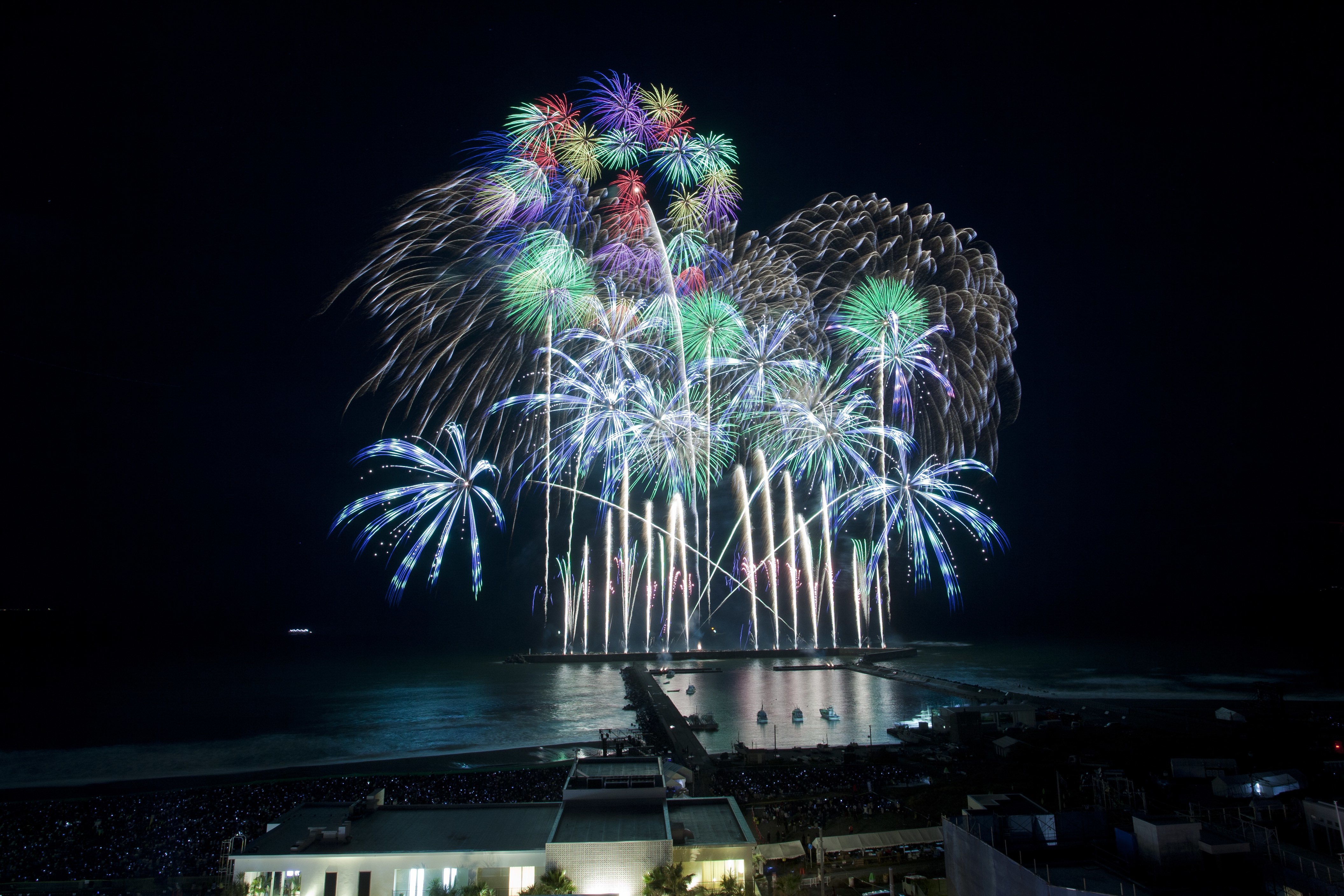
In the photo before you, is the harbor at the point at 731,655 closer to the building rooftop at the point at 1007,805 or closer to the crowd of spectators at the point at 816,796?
the crowd of spectators at the point at 816,796

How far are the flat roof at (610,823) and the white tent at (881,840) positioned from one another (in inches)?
198

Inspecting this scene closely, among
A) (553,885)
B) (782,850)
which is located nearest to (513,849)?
(553,885)

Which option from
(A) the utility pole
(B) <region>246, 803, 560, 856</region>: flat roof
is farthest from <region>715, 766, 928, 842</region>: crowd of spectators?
(B) <region>246, 803, 560, 856</region>: flat roof

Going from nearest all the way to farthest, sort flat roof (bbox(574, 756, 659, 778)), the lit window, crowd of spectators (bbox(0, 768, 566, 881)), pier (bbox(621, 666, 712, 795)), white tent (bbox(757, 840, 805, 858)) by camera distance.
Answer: the lit window < flat roof (bbox(574, 756, 659, 778)) < white tent (bbox(757, 840, 805, 858)) < crowd of spectators (bbox(0, 768, 566, 881)) < pier (bbox(621, 666, 712, 795))

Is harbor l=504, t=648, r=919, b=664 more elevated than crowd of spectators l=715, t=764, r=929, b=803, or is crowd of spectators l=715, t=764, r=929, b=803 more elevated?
harbor l=504, t=648, r=919, b=664

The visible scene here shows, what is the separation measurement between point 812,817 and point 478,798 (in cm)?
1000

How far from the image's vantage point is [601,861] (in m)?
12.6

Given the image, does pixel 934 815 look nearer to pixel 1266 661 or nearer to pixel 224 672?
pixel 1266 661

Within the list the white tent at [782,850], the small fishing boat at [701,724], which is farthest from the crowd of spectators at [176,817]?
the small fishing boat at [701,724]

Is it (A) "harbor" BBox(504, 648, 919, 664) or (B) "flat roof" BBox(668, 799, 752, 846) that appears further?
(A) "harbor" BBox(504, 648, 919, 664)

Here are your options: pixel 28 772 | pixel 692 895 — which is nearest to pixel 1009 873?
pixel 692 895

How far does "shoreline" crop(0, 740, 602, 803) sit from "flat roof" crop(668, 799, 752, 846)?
49.0 feet

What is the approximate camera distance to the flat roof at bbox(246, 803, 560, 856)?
13.6 meters

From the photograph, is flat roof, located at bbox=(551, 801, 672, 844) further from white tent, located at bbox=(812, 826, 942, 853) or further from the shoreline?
the shoreline
